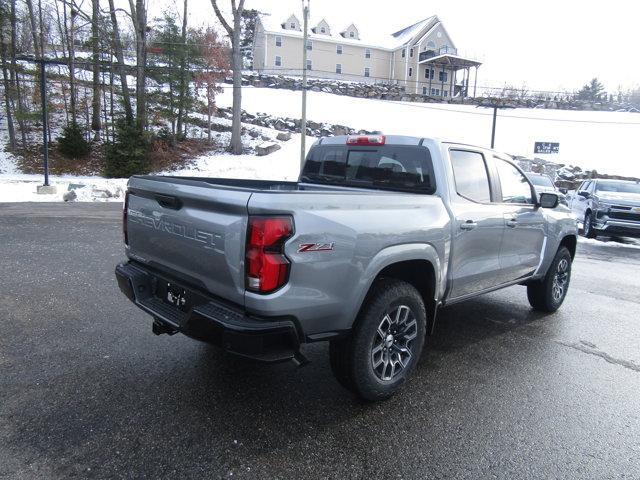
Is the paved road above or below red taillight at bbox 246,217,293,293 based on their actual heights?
below

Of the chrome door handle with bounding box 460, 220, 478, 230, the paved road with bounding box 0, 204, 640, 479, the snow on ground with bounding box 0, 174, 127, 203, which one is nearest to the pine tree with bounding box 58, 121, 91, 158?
the snow on ground with bounding box 0, 174, 127, 203

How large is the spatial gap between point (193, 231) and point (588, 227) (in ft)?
44.2

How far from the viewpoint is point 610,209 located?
491 inches

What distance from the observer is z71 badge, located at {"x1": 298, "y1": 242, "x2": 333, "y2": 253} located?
2.67 meters

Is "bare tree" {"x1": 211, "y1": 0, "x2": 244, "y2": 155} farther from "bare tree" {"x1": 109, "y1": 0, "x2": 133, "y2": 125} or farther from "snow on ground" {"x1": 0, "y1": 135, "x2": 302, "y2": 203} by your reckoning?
"bare tree" {"x1": 109, "y1": 0, "x2": 133, "y2": 125}

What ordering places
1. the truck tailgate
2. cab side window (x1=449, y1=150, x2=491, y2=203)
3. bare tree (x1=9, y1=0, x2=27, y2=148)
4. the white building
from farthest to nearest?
the white building → bare tree (x1=9, y1=0, x2=27, y2=148) → cab side window (x1=449, y1=150, x2=491, y2=203) → the truck tailgate

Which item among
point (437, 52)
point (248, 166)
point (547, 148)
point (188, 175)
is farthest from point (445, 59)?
point (188, 175)

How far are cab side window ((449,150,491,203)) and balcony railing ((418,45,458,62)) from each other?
58127mm

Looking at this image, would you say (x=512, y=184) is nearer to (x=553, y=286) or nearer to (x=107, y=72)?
(x=553, y=286)

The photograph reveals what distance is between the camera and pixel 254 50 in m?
57.5

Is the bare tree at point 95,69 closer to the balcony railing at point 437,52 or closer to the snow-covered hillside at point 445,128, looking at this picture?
the snow-covered hillside at point 445,128

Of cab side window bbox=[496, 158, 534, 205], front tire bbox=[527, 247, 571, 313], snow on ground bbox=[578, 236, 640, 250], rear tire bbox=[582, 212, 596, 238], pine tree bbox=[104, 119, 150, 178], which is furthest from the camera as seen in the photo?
pine tree bbox=[104, 119, 150, 178]

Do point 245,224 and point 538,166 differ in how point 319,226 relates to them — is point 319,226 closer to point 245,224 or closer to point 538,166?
point 245,224

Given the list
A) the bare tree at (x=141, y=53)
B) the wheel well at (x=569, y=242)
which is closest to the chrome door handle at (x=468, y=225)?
the wheel well at (x=569, y=242)
